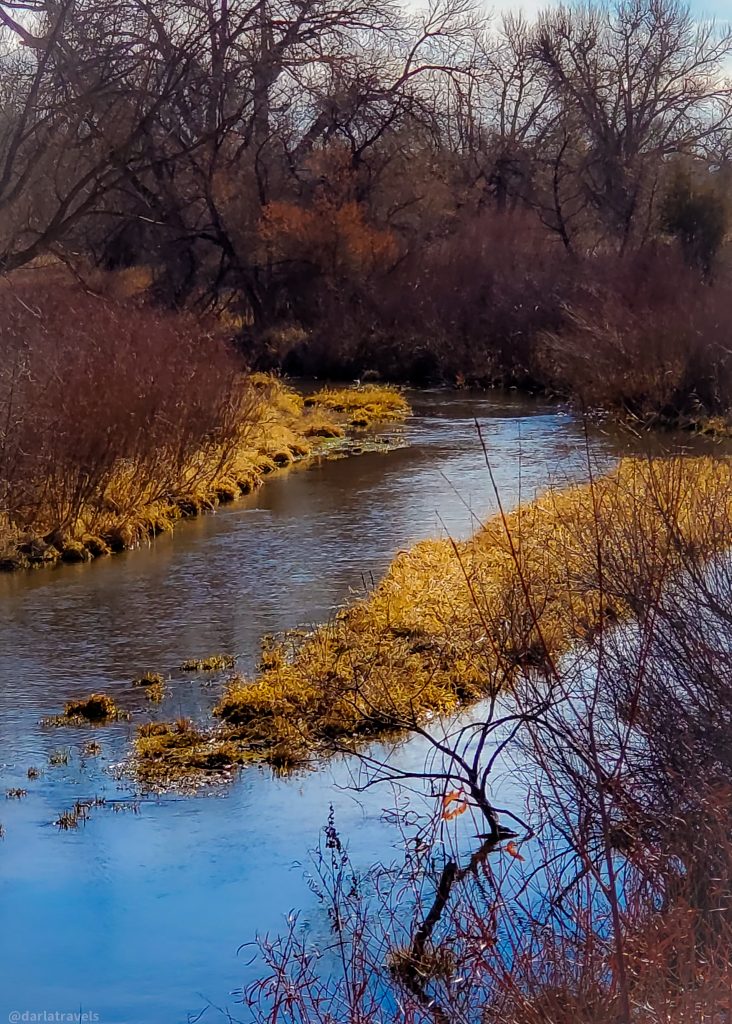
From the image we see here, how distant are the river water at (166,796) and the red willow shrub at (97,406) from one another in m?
0.85

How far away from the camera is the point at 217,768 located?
7871mm

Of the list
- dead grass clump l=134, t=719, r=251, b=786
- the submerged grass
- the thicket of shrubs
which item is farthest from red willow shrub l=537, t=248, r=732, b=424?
dead grass clump l=134, t=719, r=251, b=786

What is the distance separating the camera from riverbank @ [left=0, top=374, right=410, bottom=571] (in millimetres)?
13094

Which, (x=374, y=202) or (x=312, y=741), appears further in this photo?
(x=374, y=202)

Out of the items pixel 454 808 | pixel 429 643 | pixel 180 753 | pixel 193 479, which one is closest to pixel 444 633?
pixel 429 643

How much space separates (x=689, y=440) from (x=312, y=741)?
1241 centimetres

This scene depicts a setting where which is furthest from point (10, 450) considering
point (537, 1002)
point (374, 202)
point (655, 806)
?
point (374, 202)

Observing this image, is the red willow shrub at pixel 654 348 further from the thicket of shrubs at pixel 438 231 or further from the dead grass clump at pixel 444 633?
the dead grass clump at pixel 444 633

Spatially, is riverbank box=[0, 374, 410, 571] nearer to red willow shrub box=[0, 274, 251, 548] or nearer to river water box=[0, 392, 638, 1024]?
red willow shrub box=[0, 274, 251, 548]

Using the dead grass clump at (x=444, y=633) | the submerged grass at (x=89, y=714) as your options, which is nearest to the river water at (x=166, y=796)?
the submerged grass at (x=89, y=714)

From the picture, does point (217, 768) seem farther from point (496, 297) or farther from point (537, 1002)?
point (496, 297)

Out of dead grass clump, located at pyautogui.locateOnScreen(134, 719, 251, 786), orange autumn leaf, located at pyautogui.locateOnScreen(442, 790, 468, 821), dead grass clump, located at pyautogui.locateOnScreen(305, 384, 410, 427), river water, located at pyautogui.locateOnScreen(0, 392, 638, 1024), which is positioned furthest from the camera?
dead grass clump, located at pyautogui.locateOnScreen(305, 384, 410, 427)

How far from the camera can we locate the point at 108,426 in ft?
44.5

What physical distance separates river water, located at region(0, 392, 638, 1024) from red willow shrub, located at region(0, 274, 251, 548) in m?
0.85
